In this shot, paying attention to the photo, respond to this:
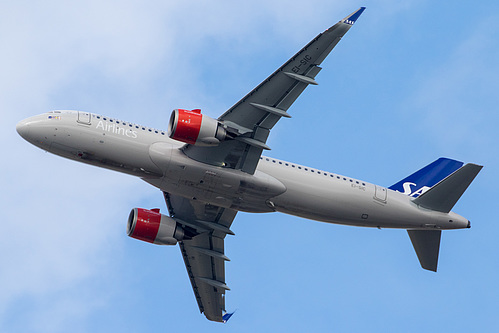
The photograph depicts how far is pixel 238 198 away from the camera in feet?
162

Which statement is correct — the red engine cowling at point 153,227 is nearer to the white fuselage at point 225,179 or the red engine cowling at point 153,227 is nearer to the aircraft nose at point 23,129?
the white fuselage at point 225,179

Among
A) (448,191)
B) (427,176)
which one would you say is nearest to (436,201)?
(448,191)

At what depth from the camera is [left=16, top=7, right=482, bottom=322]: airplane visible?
45.7 meters

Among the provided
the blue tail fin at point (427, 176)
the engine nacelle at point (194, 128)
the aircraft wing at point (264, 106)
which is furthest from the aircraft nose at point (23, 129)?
the blue tail fin at point (427, 176)

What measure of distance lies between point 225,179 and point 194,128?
466cm

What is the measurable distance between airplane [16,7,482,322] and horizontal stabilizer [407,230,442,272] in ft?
0.25

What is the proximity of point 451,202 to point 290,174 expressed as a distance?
1194 cm

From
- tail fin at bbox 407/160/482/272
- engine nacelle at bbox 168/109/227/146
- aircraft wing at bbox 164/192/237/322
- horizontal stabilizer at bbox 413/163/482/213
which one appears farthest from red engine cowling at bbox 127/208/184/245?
horizontal stabilizer at bbox 413/163/482/213

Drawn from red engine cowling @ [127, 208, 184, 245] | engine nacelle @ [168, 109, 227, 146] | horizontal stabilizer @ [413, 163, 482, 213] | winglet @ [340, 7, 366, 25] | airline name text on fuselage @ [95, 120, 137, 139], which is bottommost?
red engine cowling @ [127, 208, 184, 245]

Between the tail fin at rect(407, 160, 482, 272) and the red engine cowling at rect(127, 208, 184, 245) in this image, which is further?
the red engine cowling at rect(127, 208, 184, 245)

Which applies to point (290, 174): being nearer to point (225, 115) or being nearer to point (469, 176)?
point (225, 115)

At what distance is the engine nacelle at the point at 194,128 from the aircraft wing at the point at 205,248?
355 inches

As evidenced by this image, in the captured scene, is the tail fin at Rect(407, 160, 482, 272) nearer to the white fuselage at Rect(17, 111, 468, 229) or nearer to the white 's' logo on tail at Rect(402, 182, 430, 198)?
the white fuselage at Rect(17, 111, 468, 229)

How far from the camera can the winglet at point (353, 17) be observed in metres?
42.7
